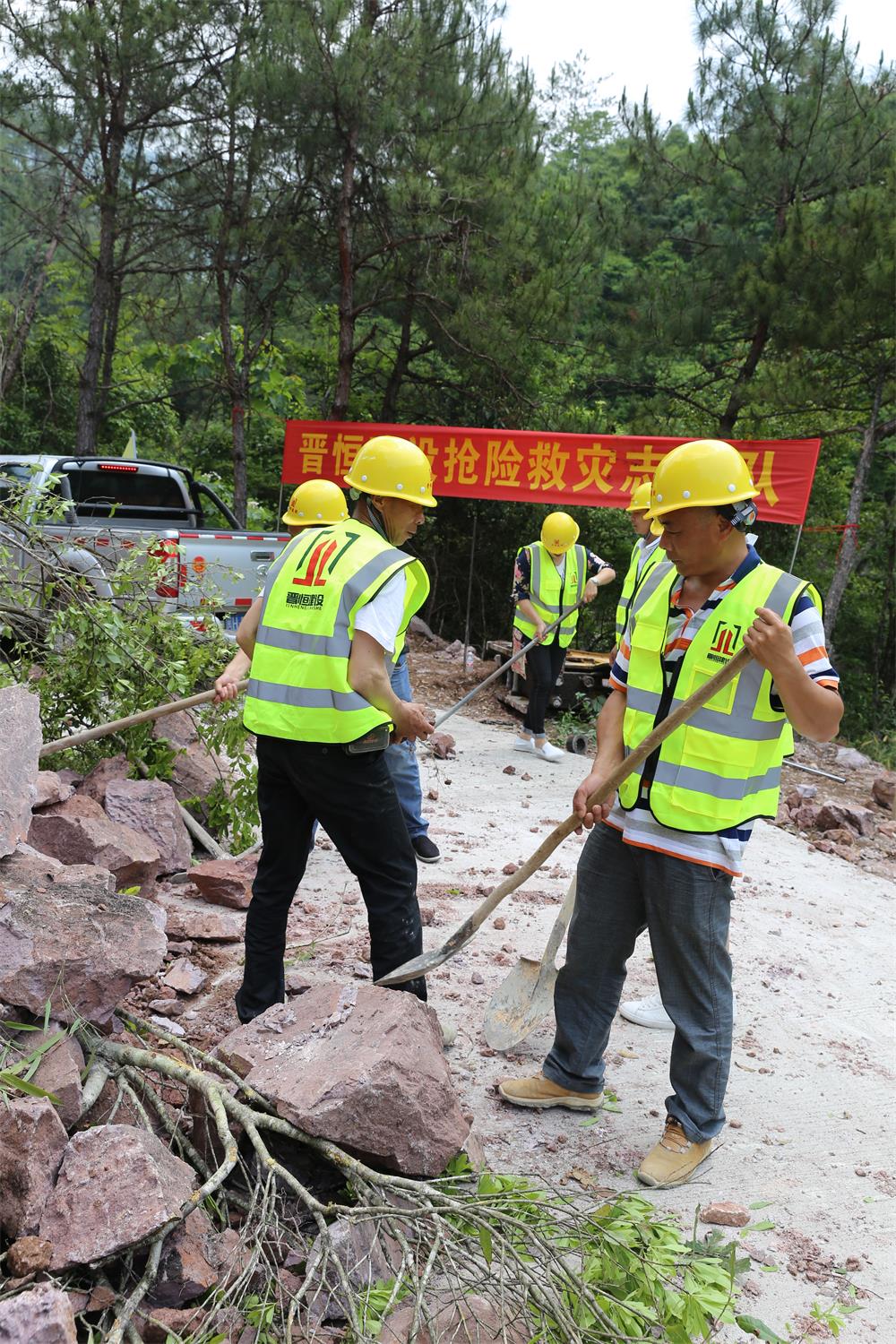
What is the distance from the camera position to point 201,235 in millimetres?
15266

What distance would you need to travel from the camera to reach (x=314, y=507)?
5.50m

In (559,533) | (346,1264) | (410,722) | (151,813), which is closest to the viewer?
(346,1264)

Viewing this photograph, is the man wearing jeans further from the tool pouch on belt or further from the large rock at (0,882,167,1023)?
the large rock at (0,882,167,1023)

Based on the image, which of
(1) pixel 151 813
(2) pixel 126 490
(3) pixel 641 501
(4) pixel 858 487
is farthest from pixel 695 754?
(4) pixel 858 487

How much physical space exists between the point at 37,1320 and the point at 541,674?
Answer: 6556mm

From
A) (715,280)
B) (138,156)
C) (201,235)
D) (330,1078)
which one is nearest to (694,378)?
(715,280)

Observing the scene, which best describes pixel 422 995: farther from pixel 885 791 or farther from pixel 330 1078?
pixel 885 791

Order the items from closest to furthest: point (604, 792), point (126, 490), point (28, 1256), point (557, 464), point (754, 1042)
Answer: point (28, 1256), point (604, 792), point (754, 1042), point (126, 490), point (557, 464)

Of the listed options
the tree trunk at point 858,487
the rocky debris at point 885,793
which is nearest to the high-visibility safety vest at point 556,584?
the rocky debris at point 885,793

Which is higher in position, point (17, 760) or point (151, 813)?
point (17, 760)

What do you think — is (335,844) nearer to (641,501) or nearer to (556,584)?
(641,501)

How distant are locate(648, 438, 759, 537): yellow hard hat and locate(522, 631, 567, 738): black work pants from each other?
5.36 m

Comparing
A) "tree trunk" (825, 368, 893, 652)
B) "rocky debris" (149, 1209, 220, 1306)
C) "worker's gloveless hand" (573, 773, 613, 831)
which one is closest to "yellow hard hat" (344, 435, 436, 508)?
"worker's gloveless hand" (573, 773, 613, 831)

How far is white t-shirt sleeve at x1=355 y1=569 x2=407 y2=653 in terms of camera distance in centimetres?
311
